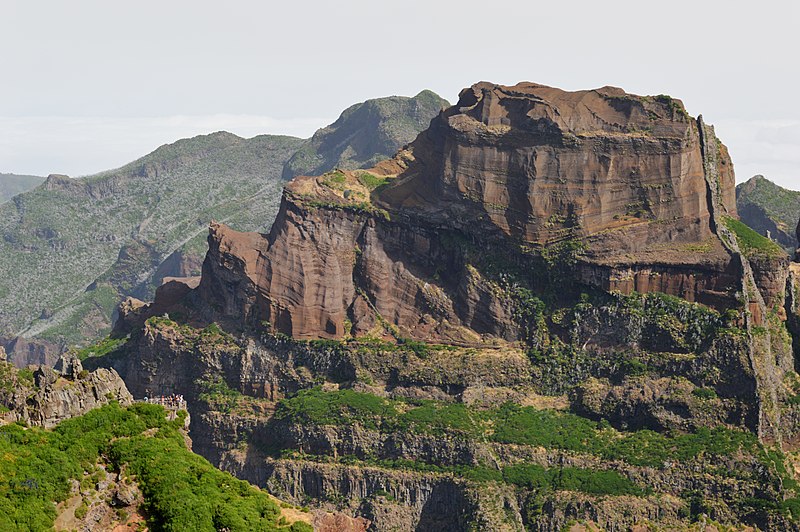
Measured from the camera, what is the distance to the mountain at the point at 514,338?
10469 cm

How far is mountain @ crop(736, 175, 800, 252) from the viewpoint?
16150 cm

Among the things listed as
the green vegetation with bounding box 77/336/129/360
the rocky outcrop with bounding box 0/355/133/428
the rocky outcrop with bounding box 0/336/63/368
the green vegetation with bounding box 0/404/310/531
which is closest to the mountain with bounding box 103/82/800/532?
the green vegetation with bounding box 77/336/129/360

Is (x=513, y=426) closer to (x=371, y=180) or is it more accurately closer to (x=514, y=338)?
(x=514, y=338)

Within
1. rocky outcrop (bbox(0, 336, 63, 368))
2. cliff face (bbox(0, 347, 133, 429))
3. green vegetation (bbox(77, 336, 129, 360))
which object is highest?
cliff face (bbox(0, 347, 133, 429))

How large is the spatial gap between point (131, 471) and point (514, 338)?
5989 centimetres

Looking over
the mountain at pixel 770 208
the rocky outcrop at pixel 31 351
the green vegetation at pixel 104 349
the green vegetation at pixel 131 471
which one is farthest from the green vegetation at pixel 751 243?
the rocky outcrop at pixel 31 351

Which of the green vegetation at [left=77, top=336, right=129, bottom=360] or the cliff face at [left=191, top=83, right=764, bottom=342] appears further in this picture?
the green vegetation at [left=77, top=336, right=129, bottom=360]

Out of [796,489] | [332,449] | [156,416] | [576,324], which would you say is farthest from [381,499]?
[156,416]

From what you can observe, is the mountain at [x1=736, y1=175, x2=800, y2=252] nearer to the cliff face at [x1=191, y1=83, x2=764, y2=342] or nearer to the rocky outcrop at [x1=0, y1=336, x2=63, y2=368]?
the cliff face at [x1=191, y1=83, x2=764, y2=342]

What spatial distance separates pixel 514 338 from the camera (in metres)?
116

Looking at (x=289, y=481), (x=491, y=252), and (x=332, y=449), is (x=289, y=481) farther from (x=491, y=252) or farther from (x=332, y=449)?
(x=491, y=252)

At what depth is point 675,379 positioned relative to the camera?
10919 cm

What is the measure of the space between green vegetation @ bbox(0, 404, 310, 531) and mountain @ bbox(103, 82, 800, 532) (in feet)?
138

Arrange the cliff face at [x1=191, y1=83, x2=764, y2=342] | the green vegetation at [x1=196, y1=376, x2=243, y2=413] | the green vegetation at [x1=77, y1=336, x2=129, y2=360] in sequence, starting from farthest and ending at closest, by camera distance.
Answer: the green vegetation at [x1=77, y1=336, x2=129, y2=360] < the green vegetation at [x1=196, y1=376, x2=243, y2=413] < the cliff face at [x1=191, y1=83, x2=764, y2=342]
